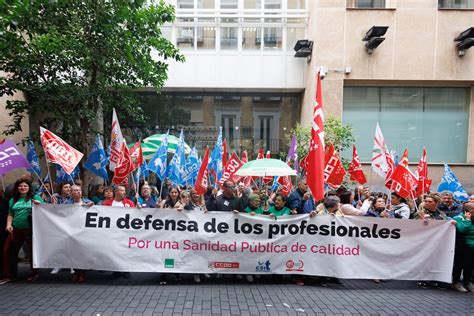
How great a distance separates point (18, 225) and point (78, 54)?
4297 mm

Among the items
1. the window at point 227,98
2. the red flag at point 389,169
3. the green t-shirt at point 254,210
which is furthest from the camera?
the window at point 227,98

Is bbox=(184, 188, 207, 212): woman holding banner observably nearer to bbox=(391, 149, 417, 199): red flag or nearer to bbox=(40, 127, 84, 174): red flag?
bbox=(40, 127, 84, 174): red flag

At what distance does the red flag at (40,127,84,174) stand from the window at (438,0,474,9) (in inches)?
646

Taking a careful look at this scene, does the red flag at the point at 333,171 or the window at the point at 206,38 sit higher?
the window at the point at 206,38

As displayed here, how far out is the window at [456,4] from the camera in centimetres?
1432

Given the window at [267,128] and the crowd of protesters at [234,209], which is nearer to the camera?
the crowd of protesters at [234,209]

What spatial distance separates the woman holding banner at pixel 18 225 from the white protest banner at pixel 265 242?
346 mm

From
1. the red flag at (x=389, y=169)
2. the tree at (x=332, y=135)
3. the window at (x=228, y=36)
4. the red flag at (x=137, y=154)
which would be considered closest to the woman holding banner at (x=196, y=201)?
the red flag at (x=137, y=154)

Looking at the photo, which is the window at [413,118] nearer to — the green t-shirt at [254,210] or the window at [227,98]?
the window at [227,98]

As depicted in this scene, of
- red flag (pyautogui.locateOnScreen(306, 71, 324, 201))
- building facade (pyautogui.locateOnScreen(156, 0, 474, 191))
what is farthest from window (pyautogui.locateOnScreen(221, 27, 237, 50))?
red flag (pyautogui.locateOnScreen(306, 71, 324, 201))

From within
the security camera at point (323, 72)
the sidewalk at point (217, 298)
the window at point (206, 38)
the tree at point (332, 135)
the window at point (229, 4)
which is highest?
the window at point (229, 4)

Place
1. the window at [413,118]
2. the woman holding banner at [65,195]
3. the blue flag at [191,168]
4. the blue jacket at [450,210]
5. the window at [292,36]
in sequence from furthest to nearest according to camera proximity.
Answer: the window at [292,36] → the window at [413,118] → the blue flag at [191,168] → the woman holding banner at [65,195] → the blue jacket at [450,210]

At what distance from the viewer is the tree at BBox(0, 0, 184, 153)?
7453mm

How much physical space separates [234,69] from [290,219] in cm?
1177
